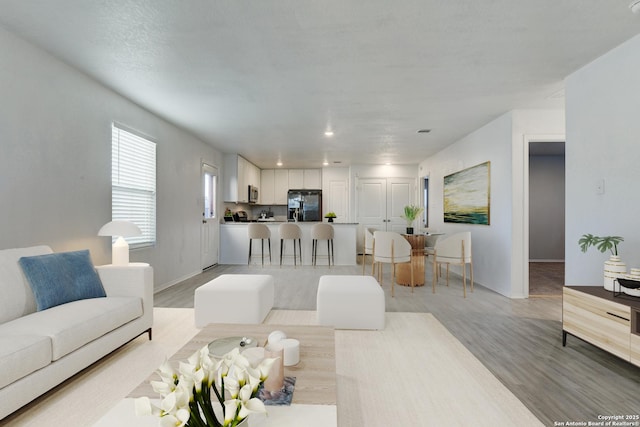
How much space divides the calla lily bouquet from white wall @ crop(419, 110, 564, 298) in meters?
4.27

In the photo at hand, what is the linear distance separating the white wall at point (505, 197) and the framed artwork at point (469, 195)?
0.39ft

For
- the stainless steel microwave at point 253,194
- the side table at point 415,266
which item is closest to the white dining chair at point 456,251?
the side table at point 415,266

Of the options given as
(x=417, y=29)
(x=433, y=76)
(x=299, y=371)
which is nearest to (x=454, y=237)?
(x=433, y=76)

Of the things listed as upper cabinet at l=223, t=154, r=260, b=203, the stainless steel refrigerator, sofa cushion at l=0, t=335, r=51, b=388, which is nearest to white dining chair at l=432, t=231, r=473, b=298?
sofa cushion at l=0, t=335, r=51, b=388

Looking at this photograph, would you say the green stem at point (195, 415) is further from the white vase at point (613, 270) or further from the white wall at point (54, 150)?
the white vase at point (613, 270)

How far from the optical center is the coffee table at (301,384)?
1.12 m

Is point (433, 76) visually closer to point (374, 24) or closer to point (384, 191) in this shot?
point (374, 24)

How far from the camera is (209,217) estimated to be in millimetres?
6512

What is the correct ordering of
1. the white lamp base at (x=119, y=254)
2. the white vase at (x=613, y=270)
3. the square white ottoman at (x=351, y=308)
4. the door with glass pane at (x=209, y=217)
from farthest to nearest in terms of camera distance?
the door with glass pane at (x=209, y=217), the white lamp base at (x=119, y=254), the square white ottoman at (x=351, y=308), the white vase at (x=613, y=270)

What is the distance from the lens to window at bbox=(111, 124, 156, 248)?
3660 mm

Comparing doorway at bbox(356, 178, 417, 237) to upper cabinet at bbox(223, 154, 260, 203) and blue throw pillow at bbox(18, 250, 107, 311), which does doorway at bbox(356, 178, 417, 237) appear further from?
blue throw pillow at bbox(18, 250, 107, 311)

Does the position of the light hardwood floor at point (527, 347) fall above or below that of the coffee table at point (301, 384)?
below

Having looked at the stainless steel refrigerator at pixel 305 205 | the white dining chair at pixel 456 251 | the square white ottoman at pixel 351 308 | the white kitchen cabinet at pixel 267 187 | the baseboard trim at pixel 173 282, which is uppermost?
the white kitchen cabinet at pixel 267 187

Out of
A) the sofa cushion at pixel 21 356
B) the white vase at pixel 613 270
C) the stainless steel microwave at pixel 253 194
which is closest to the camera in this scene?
the sofa cushion at pixel 21 356
